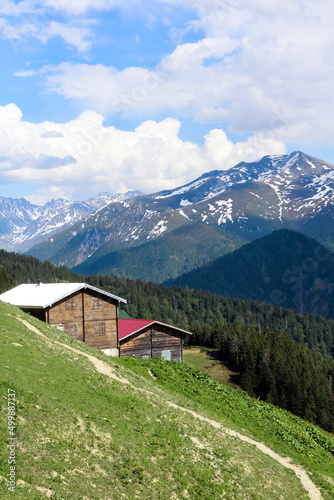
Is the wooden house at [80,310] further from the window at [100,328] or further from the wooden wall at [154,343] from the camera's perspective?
the wooden wall at [154,343]

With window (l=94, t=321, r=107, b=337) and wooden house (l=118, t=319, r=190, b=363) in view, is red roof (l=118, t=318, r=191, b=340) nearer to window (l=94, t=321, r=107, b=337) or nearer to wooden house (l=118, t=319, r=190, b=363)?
wooden house (l=118, t=319, r=190, b=363)

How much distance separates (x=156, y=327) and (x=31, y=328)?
25.5 m

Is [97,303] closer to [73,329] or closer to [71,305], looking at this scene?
[71,305]

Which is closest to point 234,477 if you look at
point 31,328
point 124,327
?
point 31,328

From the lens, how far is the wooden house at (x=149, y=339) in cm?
5212

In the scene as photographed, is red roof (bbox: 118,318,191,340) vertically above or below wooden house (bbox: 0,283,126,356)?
below

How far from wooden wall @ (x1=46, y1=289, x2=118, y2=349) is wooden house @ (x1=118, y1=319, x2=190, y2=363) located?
375 cm

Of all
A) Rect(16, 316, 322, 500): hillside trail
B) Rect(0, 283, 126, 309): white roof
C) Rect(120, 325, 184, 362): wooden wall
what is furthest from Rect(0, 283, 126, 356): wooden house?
Rect(16, 316, 322, 500): hillside trail

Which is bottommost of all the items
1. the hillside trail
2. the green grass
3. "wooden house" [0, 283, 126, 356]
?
the green grass

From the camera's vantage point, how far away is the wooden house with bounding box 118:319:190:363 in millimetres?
52125

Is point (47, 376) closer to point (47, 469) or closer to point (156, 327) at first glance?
point (47, 469)

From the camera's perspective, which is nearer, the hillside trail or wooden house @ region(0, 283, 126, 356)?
the hillside trail

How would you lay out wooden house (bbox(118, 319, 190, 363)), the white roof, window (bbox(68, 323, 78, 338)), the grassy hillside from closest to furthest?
the grassy hillside, the white roof, window (bbox(68, 323, 78, 338)), wooden house (bbox(118, 319, 190, 363))

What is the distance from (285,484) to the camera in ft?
74.5
